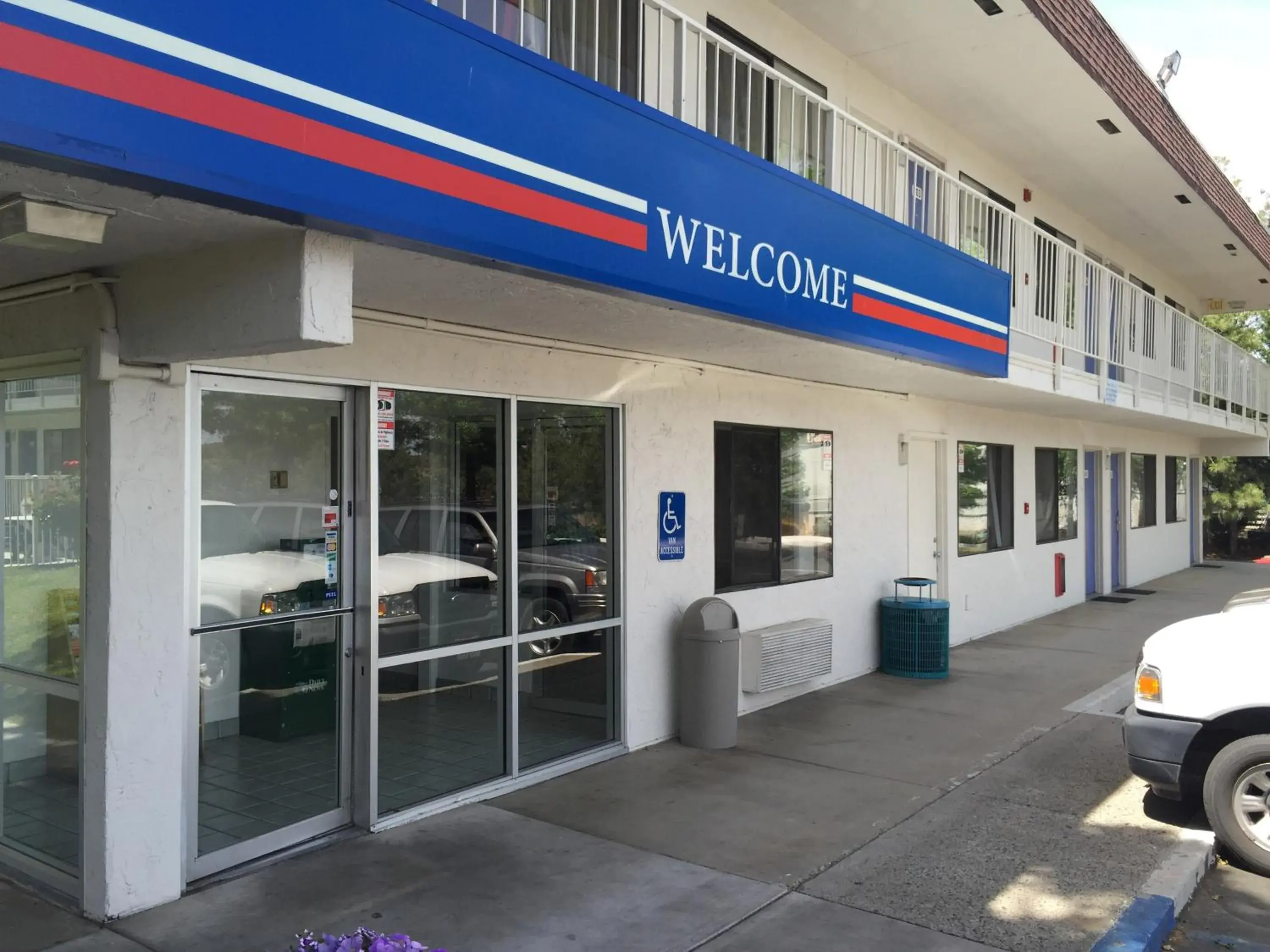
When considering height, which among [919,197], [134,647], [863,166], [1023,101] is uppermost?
[1023,101]

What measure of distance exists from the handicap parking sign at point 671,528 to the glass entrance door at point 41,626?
3.96m

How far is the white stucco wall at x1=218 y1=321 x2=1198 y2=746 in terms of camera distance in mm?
6090

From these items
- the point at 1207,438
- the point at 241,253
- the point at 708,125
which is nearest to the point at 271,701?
the point at 241,253

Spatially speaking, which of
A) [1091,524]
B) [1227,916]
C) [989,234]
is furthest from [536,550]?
[1091,524]

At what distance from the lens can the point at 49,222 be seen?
319 cm

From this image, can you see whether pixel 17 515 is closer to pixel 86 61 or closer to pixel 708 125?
pixel 86 61

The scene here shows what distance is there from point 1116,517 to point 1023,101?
10234 mm

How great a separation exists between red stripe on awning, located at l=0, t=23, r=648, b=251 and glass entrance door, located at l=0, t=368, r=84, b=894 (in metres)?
2.15

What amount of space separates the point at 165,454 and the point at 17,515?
114 centimetres

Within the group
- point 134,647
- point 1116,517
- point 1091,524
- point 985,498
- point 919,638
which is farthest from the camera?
point 1116,517

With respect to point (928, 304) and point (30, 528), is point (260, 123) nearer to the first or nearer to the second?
point (30, 528)

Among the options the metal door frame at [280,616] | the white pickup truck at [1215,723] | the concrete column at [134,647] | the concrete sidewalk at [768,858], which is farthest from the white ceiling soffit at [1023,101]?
the concrete column at [134,647]

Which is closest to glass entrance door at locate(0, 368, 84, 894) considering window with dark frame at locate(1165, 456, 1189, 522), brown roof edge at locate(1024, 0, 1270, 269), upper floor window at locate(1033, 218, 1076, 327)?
brown roof edge at locate(1024, 0, 1270, 269)

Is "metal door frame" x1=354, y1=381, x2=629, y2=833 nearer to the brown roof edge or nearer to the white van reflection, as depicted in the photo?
the white van reflection
